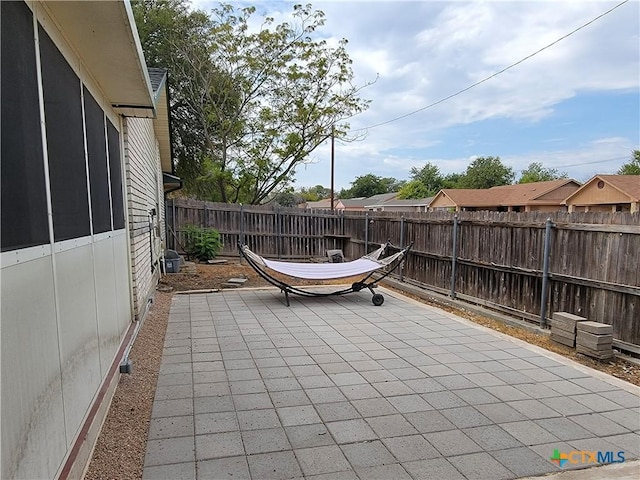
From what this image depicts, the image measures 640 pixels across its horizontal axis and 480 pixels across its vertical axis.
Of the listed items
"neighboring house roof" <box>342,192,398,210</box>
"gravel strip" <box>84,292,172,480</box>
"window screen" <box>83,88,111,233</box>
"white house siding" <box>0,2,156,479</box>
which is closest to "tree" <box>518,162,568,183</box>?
"neighboring house roof" <box>342,192,398,210</box>

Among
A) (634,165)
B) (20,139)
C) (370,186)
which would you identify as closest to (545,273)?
(20,139)

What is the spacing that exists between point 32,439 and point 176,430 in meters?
1.24

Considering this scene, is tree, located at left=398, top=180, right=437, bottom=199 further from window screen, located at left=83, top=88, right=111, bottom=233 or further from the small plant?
window screen, located at left=83, top=88, right=111, bottom=233

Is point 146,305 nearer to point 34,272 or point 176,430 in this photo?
point 176,430

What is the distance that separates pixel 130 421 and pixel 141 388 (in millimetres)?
548

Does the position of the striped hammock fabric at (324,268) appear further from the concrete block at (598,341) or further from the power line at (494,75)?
the power line at (494,75)

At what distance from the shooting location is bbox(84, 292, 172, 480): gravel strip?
207 cm

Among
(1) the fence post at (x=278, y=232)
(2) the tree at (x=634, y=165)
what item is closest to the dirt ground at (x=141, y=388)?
(1) the fence post at (x=278, y=232)

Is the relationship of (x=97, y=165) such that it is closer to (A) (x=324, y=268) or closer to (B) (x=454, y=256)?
(A) (x=324, y=268)

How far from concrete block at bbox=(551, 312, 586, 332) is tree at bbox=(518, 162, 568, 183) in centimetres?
5281

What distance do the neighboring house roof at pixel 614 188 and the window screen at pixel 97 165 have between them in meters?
23.6

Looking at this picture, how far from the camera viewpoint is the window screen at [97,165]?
262cm

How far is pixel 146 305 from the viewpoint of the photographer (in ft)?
16.9

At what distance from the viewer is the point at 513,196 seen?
31.2 meters
